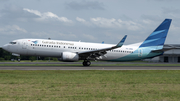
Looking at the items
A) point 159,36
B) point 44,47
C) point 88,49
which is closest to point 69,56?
point 88,49

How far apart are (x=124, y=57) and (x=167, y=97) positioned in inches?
1116

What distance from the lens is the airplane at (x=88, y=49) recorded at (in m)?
34.0

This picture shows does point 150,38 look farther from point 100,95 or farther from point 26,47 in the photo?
point 100,95

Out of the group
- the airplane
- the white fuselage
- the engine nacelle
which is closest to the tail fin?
the airplane

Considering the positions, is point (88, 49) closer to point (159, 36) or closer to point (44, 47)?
point (44, 47)

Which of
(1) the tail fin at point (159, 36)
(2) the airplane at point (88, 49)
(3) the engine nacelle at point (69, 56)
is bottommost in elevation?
(3) the engine nacelle at point (69, 56)


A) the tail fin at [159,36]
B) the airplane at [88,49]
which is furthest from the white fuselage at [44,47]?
the tail fin at [159,36]

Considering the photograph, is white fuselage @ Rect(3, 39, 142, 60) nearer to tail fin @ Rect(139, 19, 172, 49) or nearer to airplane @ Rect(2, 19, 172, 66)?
airplane @ Rect(2, 19, 172, 66)

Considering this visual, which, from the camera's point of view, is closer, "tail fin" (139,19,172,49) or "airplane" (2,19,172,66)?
"airplane" (2,19,172,66)

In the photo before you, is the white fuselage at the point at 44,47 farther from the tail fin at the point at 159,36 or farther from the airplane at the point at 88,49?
the tail fin at the point at 159,36

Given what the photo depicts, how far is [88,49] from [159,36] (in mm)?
13941

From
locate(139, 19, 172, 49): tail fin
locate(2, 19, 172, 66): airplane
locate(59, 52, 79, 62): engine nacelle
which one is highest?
locate(139, 19, 172, 49): tail fin

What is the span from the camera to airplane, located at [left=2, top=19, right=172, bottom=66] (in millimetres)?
34000

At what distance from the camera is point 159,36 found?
39156 mm
